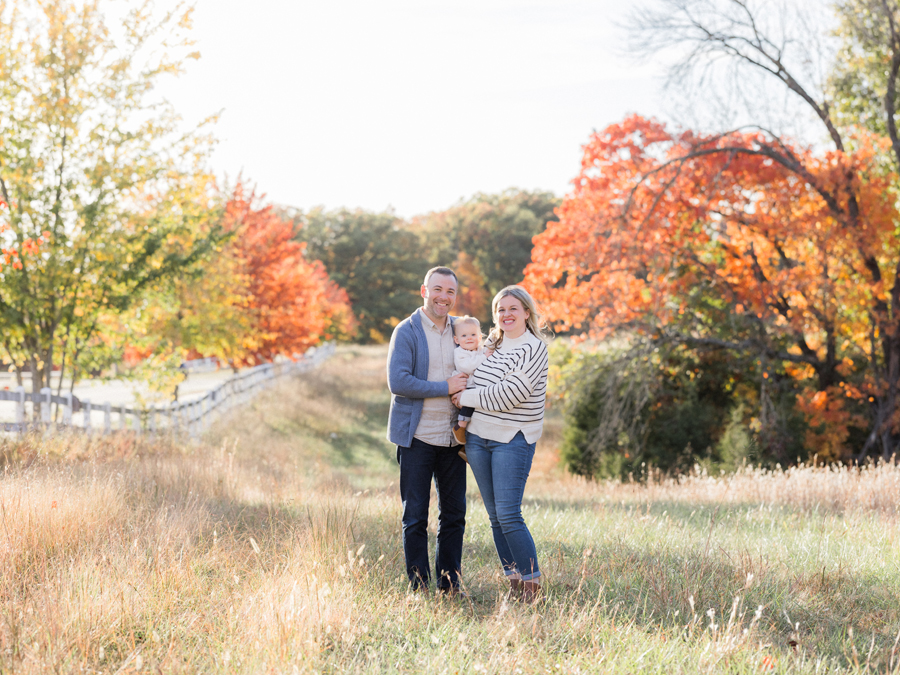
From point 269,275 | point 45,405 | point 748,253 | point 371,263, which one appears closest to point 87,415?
point 45,405

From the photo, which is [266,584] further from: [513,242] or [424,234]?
[424,234]

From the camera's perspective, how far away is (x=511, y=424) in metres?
3.91

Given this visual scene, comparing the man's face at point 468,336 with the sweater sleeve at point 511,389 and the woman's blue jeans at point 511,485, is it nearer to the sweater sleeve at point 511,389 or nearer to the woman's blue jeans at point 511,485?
the sweater sleeve at point 511,389

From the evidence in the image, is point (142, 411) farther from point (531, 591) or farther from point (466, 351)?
point (531, 591)

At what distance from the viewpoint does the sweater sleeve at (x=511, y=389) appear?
3816 millimetres

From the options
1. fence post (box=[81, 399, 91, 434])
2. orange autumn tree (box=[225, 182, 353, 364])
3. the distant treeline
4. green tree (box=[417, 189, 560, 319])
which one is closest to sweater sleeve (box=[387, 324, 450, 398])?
fence post (box=[81, 399, 91, 434])

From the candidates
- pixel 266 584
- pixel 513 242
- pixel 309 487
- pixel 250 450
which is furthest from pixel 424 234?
pixel 266 584

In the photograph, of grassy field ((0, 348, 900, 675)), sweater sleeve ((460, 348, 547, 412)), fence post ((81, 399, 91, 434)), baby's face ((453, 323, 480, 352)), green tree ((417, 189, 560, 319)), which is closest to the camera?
grassy field ((0, 348, 900, 675))

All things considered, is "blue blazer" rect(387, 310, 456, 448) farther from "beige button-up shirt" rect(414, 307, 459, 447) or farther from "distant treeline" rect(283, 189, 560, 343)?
"distant treeline" rect(283, 189, 560, 343)

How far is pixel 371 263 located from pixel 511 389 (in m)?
52.9

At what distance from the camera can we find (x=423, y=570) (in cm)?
415

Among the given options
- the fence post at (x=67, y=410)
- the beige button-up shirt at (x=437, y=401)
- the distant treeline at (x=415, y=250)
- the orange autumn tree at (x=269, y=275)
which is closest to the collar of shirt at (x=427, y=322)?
the beige button-up shirt at (x=437, y=401)

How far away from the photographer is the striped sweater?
383 centimetres

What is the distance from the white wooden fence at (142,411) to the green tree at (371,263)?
31.6 m
